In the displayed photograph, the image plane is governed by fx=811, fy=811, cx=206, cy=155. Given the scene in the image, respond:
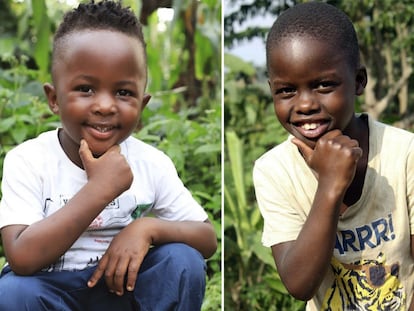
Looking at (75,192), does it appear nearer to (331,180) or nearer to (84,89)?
(84,89)

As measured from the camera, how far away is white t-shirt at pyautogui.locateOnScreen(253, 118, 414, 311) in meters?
2.14

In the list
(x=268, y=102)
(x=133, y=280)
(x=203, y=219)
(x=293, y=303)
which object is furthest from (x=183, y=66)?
(x=133, y=280)

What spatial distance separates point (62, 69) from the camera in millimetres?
2139

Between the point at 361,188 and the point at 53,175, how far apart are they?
0.82 metres

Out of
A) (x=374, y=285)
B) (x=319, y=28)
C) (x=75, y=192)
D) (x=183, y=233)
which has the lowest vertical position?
(x=374, y=285)

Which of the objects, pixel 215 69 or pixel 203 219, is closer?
pixel 203 219

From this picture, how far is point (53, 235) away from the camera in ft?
6.48

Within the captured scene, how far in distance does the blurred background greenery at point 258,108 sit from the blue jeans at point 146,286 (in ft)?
4.04

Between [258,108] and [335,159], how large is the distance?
182 cm

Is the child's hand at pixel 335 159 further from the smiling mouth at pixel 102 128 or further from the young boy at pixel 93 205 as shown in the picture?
the smiling mouth at pixel 102 128

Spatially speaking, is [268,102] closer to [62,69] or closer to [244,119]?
[244,119]

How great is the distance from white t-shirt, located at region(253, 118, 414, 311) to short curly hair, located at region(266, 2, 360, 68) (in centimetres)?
28

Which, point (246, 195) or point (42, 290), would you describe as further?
point (246, 195)

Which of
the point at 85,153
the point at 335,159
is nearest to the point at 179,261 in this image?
the point at 85,153
